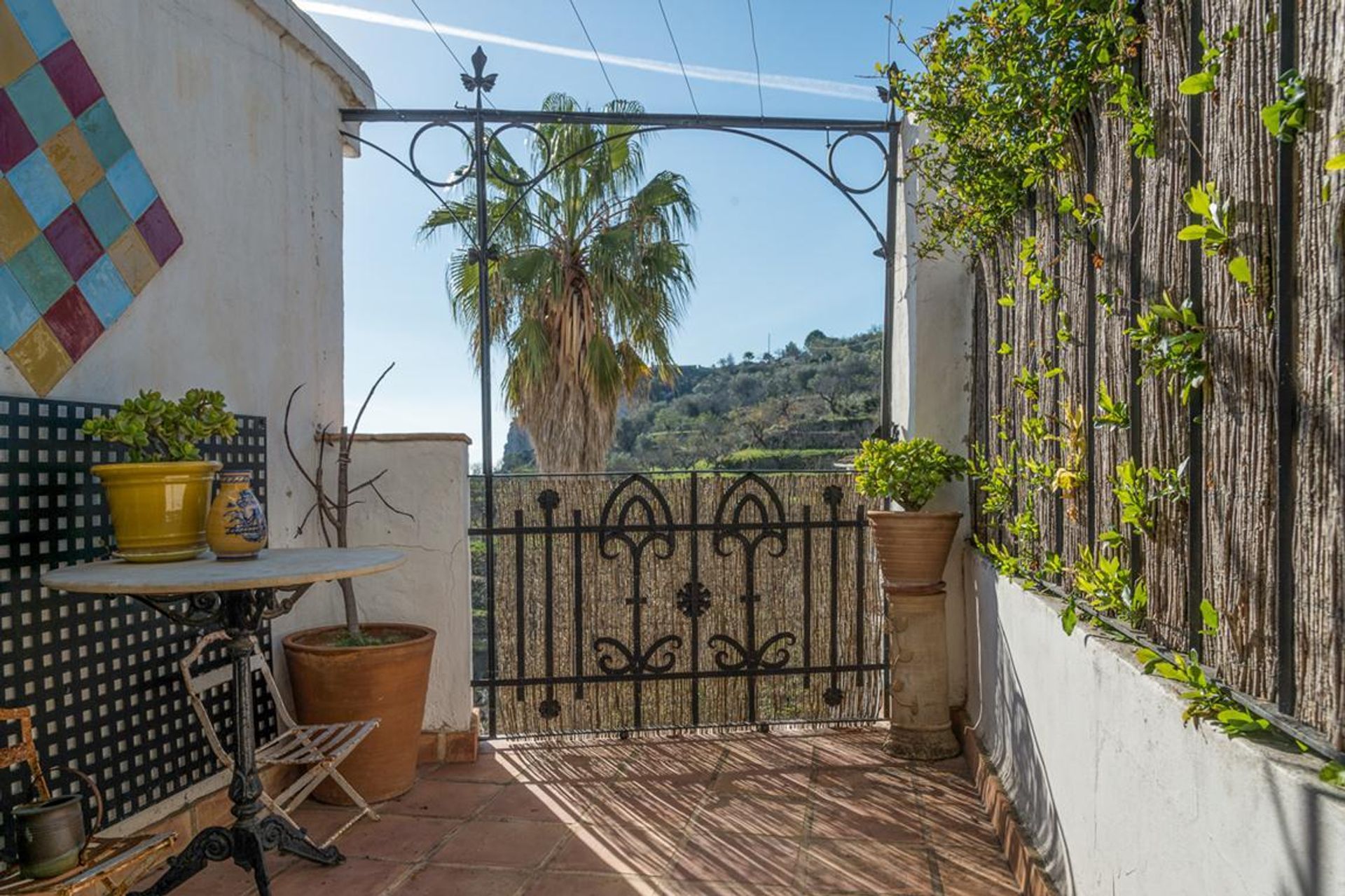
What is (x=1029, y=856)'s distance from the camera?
2.37 meters

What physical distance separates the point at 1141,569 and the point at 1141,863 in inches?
20.6

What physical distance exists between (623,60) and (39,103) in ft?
11.2

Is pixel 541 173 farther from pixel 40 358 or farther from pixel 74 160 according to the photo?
pixel 40 358

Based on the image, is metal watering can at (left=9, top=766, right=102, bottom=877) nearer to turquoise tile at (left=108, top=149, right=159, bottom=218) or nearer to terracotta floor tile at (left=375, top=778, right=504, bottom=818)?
terracotta floor tile at (left=375, top=778, right=504, bottom=818)

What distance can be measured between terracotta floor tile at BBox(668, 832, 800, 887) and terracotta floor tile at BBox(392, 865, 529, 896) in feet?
1.51

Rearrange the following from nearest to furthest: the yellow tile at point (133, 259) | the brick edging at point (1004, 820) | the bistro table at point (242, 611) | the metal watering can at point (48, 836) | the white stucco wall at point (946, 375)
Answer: the metal watering can at point (48, 836), the bistro table at point (242, 611), the brick edging at point (1004, 820), the yellow tile at point (133, 259), the white stucco wall at point (946, 375)

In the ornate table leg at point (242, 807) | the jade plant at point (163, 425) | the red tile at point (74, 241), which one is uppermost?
the red tile at point (74, 241)

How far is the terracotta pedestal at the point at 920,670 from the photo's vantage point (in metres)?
3.46

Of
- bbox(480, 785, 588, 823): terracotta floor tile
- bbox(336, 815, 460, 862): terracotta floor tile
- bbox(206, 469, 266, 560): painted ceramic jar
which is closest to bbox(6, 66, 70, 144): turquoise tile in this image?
bbox(206, 469, 266, 560): painted ceramic jar

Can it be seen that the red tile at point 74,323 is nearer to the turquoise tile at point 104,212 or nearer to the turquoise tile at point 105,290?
the turquoise tile at point 105,290

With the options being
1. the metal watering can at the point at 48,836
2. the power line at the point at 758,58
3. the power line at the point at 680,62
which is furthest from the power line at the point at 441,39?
the metal watering can at the point at 48,836

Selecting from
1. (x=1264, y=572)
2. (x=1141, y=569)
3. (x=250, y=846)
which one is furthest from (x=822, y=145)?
(x=250, y=846)

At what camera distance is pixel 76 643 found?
7.51 feet

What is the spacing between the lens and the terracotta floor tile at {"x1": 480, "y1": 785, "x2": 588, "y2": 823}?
3.05 m
